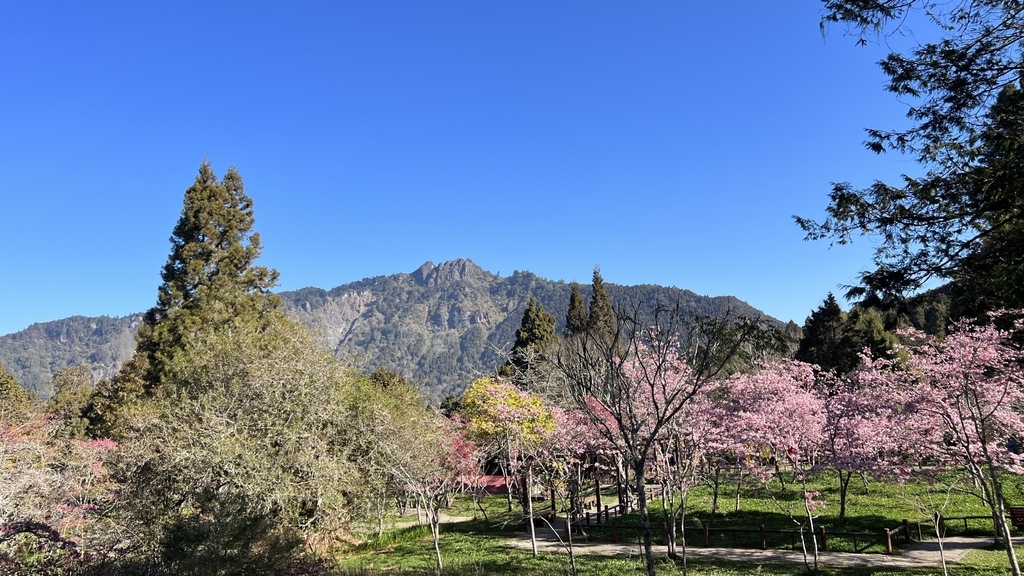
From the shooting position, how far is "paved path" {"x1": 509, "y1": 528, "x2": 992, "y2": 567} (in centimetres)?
1389

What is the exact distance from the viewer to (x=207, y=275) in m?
31.3

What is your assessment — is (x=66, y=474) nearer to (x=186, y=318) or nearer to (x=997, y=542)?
(x=186, y=318)

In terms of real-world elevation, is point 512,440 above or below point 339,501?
above

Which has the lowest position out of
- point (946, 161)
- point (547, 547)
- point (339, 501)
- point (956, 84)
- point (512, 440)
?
point (547, 547)

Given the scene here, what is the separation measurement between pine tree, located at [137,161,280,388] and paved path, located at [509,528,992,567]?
21.2 m

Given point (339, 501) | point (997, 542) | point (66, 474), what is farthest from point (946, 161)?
point (66, 474)

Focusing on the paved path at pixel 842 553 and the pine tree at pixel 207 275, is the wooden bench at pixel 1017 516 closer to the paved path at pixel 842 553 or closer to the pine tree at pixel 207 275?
the paved path at pixel 842 553

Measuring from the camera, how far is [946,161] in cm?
749

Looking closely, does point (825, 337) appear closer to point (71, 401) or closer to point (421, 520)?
point (421, 520)

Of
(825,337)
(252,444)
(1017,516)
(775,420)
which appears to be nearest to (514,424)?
(252,444)

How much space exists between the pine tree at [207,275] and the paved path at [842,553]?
21183mm

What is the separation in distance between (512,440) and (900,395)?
1187 centimetres

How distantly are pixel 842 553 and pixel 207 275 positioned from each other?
32859mm

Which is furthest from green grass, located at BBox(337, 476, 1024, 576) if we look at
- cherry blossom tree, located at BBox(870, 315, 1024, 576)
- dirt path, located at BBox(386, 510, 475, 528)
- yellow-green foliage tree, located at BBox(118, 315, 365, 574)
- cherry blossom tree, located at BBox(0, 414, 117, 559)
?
cherry blossom tree, located at BBox(0, 414, 117, 559)
